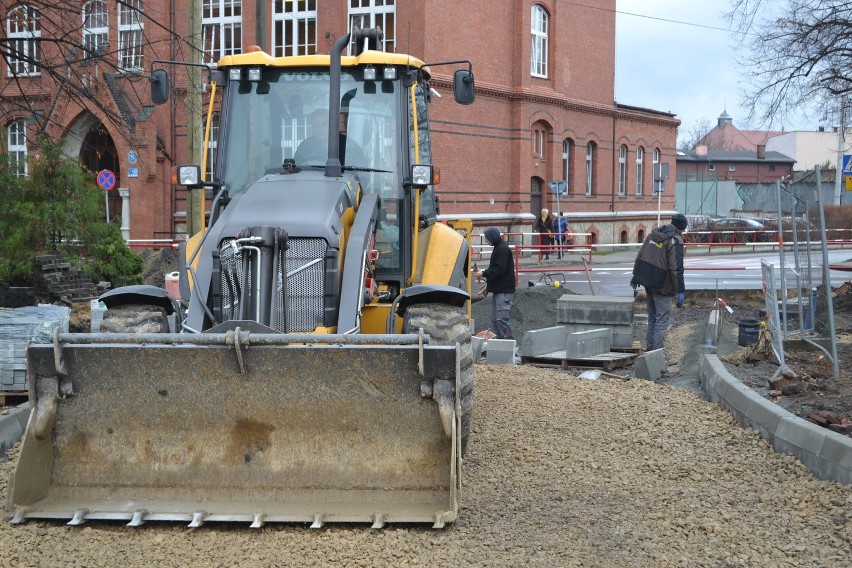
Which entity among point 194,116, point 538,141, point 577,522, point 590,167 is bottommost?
point 577,522

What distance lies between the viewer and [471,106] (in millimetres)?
32094

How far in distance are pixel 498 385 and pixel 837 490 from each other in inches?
161

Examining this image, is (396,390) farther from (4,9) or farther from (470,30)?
(470,30)

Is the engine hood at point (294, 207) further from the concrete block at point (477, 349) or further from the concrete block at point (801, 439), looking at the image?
the concrete block at point (477, 349)

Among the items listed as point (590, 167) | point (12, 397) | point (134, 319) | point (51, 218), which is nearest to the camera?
point (134, 319)

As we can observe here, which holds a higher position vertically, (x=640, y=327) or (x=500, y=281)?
(x=500, y=281)

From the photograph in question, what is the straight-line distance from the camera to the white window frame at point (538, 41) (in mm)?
35431

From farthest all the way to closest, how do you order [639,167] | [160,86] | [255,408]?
[639,167] < [160,86] < [255,408]

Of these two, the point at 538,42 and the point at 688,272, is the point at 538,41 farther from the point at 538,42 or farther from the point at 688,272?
the point at 688,272

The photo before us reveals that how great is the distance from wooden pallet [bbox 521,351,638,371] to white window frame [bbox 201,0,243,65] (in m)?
21.8

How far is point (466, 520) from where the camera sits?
19.7 feet

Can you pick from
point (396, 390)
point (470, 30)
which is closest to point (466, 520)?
point (396, 390)

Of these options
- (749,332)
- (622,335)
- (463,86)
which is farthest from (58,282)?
(749,332)

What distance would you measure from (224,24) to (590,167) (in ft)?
51.3
